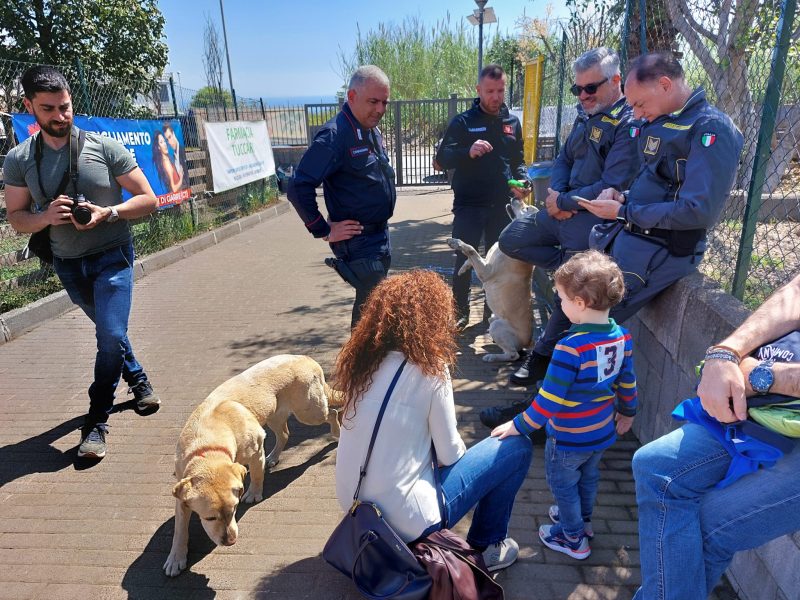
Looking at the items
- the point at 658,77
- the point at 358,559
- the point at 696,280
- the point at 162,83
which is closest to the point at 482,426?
the point at 696,280

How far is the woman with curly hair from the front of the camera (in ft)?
6.72

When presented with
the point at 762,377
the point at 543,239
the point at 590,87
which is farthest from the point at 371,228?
the point at 762,377

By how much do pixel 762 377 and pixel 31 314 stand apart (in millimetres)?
6686

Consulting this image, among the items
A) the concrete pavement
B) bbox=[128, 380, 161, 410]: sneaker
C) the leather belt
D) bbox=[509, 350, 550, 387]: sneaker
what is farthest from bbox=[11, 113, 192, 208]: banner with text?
bbox=[509, 350, 550, 387]: sneaker

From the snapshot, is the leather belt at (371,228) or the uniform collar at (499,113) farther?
the uniform collar at (499,113)

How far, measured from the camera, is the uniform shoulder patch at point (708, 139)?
2.46 m

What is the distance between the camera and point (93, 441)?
3.53 m

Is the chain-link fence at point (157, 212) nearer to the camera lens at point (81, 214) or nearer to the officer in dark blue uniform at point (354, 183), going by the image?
the camera lens at point (81, 214)

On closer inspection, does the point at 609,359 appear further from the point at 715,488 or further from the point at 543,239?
the point at 543,239

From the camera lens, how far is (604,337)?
2277mm

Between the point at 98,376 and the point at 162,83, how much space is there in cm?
884

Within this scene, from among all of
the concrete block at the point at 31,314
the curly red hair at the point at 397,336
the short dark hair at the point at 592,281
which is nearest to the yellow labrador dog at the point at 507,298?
the short dark hair at the point at 592,281

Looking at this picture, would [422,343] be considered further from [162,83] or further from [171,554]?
[162,83]

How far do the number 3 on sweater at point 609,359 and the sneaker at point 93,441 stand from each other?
3.11m
